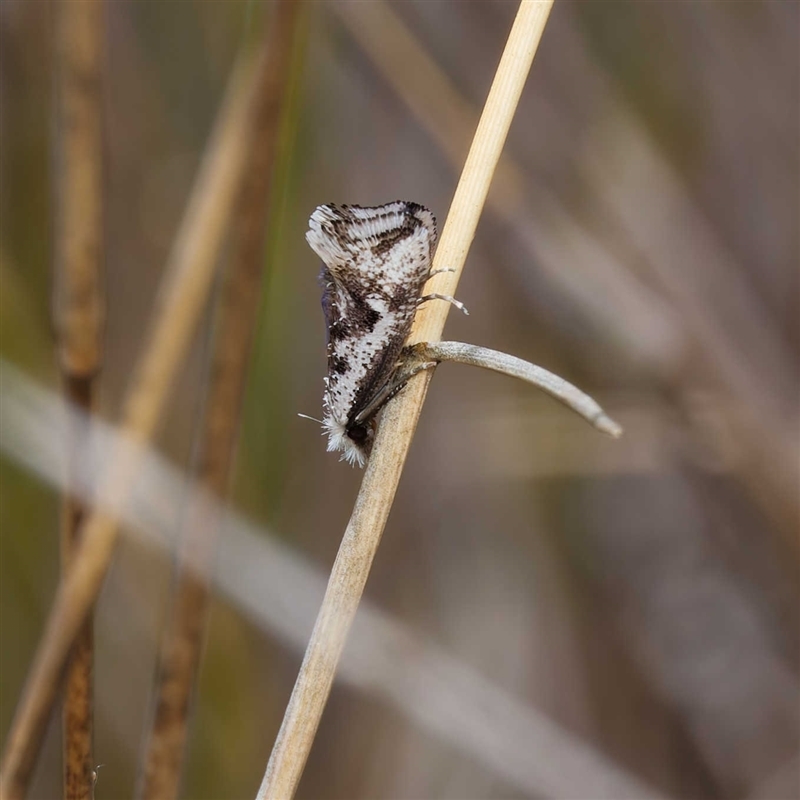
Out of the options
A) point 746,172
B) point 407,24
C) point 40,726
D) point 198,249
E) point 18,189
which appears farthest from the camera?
point 746,172

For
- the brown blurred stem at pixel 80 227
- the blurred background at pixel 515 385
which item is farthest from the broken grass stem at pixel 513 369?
the blurred background at pixel 515 385

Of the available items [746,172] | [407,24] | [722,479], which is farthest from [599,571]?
[407,24]

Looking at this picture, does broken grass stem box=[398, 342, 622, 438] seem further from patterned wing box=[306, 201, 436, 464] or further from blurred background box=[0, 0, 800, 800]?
blurred background box=[0, 0, 800, 800]

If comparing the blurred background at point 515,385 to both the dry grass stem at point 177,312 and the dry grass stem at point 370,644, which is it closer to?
the dry grass stem at point 370,644

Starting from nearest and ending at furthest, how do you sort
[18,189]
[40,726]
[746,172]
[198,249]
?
1. [40,726]
2. [198,249]
3. [18,189]
4. [746,172]

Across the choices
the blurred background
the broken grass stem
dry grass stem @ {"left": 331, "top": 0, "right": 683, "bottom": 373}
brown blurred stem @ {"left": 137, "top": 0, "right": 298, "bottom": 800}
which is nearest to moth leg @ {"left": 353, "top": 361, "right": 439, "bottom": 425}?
the broken grass stem

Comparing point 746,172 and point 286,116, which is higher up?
point 746,172

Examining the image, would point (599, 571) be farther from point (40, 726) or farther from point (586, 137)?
point (40, 726)
